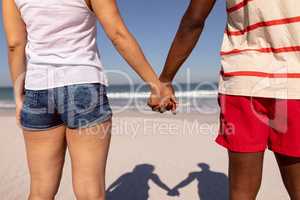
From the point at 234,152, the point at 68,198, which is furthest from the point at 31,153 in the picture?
the point at 68,198

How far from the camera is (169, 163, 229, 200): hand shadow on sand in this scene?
4.02 m

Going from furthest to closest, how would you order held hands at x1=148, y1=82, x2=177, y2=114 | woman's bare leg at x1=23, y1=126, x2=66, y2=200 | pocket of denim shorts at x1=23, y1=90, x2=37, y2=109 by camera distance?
1. held hands at x1=148, y1=82, x2=177, y2=114
2. woman's bare leg at x1=23, y1=126, x2=66, y2=200
3. pocket of denim shorts at x1=23, y1=90, x2=37, y2=109

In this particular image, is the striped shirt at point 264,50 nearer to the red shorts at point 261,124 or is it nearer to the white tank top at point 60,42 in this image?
the red shorts at point 261,124

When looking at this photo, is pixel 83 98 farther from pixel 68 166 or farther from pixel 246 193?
pixel 68 166

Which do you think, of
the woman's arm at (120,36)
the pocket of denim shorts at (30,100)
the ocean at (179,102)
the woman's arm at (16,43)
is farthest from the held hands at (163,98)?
the ocean at (179,102)

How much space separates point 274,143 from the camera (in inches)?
67.4

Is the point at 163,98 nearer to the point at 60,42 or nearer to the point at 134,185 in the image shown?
the point at 60,42

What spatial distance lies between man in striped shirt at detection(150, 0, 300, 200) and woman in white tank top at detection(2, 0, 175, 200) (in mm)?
429

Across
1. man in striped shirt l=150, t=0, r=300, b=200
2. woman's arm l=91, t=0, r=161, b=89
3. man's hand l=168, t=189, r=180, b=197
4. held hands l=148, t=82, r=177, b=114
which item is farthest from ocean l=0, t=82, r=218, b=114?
man in striped shirt l=150, t=0, r=300, b=200

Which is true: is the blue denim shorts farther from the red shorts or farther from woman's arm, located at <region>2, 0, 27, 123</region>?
the red shorts

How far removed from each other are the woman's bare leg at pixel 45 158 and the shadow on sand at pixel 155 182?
1.92 m

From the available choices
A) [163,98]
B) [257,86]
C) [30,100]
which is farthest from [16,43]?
[257,86]

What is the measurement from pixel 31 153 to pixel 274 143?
4.42ft

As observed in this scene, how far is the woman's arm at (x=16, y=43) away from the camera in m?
1.96
